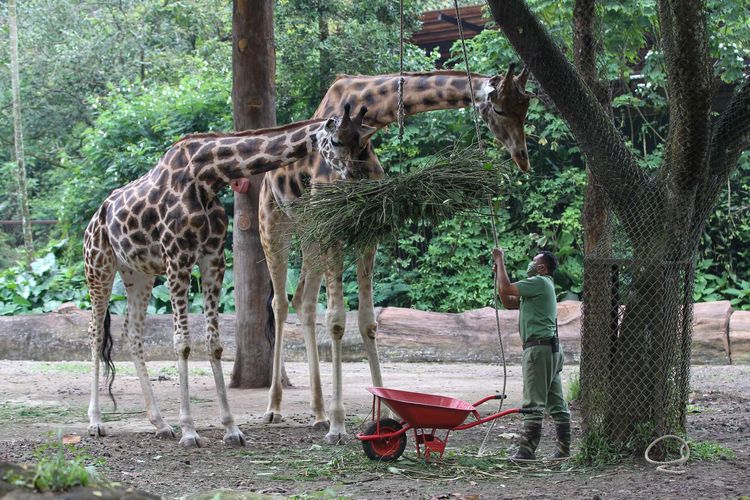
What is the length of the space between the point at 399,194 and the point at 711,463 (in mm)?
2971

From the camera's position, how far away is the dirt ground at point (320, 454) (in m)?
5.85

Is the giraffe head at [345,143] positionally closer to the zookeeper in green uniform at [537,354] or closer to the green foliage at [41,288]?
the zookeeper in green uniform at [537,354]

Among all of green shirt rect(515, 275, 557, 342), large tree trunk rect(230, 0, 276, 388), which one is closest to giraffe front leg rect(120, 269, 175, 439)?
large tree trunk rect(230, 0, 276, 388)

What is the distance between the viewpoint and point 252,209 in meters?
11.4

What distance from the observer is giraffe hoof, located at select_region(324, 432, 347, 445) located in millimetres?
7785

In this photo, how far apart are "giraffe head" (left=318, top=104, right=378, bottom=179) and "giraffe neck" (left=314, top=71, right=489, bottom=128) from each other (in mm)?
1003

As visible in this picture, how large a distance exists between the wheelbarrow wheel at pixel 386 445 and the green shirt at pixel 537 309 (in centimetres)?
118

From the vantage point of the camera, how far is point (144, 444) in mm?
7621

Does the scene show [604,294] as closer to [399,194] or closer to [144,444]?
[399,194]

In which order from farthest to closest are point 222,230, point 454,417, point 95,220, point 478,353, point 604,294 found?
point 478,353
point 95,220
point 222,230
point 604,294
point 454,417

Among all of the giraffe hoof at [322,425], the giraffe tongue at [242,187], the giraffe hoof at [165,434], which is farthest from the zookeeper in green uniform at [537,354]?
the giraffe tongue at [242,187]

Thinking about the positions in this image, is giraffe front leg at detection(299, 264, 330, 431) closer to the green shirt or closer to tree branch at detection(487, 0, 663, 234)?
the green shirt

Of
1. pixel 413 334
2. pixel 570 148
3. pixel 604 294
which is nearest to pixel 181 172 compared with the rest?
pixel 604 294

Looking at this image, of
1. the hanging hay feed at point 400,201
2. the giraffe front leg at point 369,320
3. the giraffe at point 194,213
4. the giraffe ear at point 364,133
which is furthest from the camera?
the giraffe front leg at point 369,320
